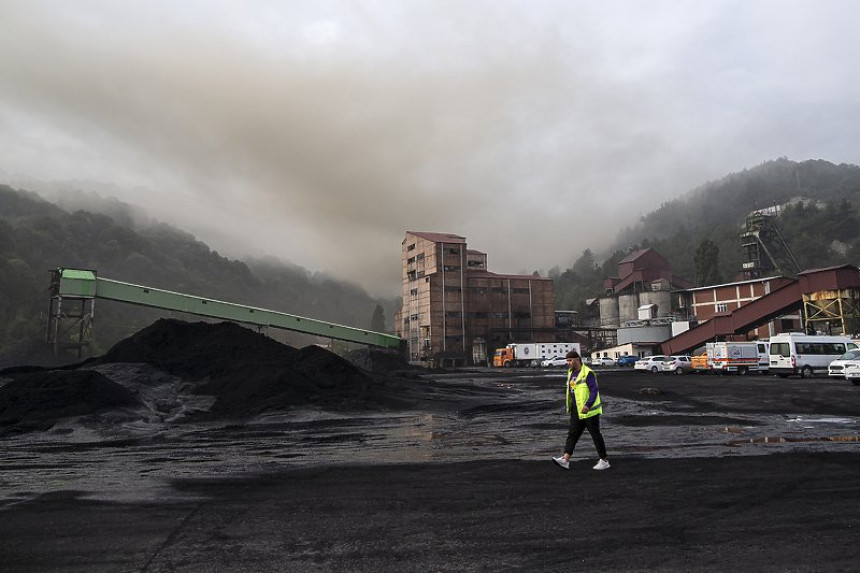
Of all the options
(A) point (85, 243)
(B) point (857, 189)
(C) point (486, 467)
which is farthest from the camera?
(B) point (857, 189)

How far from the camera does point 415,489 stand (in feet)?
25.6

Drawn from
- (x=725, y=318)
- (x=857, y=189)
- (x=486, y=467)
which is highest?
(x=857, y=189)

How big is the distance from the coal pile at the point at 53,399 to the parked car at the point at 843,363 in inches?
1341

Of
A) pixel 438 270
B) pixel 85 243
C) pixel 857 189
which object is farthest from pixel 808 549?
pixel 857 189

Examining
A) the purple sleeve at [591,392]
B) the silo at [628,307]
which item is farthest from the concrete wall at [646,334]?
the purple sleeve at [591,392]

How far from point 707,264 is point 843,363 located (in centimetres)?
10138

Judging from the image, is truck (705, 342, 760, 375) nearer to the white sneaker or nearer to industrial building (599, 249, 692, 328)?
the white sneaker

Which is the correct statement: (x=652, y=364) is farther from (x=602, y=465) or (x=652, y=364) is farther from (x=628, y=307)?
(x=628, y=307)

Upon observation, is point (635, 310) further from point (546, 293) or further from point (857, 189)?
point (857, 189)

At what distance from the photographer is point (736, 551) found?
5.01 metres

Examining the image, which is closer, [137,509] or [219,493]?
[137,509]

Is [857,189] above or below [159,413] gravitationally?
above

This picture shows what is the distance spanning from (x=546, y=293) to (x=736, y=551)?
319 ft

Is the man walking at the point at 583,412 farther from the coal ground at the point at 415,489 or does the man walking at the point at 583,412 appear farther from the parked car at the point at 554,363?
the parked car at the point at 554,363
